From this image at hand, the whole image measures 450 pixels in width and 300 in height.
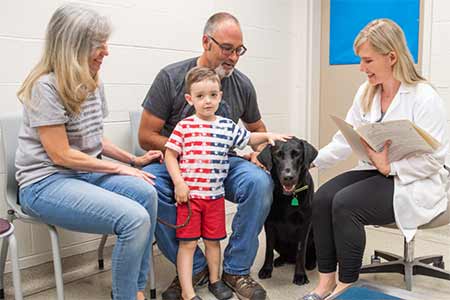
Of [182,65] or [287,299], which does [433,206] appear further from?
[182,65]

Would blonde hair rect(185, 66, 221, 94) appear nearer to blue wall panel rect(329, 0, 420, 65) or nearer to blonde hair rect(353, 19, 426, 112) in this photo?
blonde hair rect(353, 19, 426, 112)

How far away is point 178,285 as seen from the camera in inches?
76.9

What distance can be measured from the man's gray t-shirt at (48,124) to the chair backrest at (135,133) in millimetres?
533

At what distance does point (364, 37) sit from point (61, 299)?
4.91 ft

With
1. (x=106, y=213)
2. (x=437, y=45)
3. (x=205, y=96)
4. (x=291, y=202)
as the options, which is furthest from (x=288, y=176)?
(x=437, y=45)

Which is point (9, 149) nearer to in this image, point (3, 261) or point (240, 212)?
point (3, 261)

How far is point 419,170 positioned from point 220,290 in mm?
923


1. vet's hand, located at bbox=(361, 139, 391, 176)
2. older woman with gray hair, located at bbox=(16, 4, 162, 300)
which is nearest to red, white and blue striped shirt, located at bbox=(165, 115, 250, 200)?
older woman with gray hair, located at bbox=(16, 4, 162, 300)

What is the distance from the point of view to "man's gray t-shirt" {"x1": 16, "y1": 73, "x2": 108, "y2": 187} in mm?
1527

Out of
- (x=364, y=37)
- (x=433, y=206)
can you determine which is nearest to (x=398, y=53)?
(x=364, y=37)

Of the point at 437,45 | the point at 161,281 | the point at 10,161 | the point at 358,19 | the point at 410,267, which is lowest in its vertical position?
the point at 161,281

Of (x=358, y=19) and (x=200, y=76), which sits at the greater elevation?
(x=358, y=19)

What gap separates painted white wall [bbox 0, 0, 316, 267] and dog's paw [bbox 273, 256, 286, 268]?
95 centimetres

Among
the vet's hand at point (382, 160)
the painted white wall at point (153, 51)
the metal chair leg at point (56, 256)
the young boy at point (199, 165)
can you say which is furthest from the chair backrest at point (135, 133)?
the vet's hand at point (382, 160)
